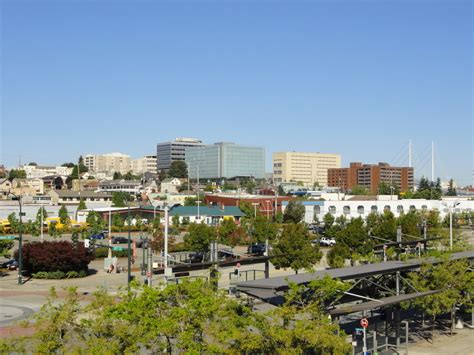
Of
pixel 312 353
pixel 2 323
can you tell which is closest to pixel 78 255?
pixel 2 323

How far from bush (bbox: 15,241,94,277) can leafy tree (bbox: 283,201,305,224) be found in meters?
60.3

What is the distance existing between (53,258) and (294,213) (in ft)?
210

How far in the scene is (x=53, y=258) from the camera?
179ft

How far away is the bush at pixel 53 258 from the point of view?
179 ft

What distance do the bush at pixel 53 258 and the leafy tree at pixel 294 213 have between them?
6034cm

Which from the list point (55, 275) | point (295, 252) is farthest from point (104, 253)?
point (295, 252)

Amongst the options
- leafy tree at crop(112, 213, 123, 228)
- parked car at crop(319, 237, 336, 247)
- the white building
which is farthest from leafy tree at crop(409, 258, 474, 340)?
the white building

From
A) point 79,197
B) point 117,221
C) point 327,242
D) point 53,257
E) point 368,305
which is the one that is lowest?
point 327,242

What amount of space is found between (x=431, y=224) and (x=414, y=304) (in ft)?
180

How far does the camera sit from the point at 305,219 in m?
121

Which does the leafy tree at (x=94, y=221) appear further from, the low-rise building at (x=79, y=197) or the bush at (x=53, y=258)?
the low-rise building at (x=79, y=197)

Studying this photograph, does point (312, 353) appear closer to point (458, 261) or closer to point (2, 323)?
point (458, 261)

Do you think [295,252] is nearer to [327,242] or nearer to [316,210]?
[327,242]

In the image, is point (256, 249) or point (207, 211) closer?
point (256, 249)
